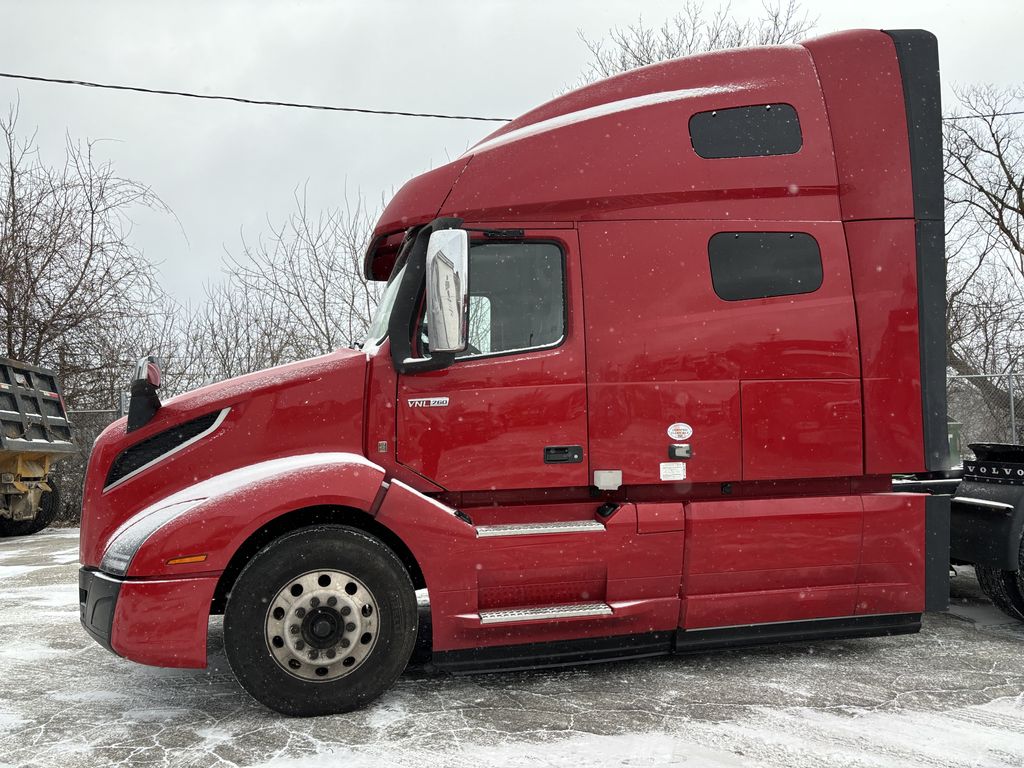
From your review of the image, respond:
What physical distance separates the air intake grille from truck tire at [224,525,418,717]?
2.54 feet

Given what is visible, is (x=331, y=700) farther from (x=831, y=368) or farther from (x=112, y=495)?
(x=831, y=368)

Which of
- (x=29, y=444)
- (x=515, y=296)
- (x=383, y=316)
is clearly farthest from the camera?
(x=29, y=444)

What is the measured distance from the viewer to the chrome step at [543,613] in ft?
14.7

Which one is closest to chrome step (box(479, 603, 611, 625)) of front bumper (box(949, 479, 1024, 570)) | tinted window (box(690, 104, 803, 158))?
front bumper (box(949, 479, 1024, 570))

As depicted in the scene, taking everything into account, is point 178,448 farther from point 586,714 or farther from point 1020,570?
point 1020,570

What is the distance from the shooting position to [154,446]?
14.8 feet

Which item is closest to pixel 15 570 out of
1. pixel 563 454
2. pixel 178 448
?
pixel 178 448

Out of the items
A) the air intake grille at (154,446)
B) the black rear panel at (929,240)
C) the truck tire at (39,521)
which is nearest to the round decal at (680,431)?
the black rear panel at (929,240)

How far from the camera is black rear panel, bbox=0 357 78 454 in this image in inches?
469

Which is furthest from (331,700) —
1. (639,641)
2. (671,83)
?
(671,83)

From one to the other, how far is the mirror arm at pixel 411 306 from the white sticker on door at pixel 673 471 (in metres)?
1.32

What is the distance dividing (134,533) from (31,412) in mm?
9840

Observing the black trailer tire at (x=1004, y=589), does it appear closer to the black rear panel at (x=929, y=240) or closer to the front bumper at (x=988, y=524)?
the front bumper at (x=988, y=524)

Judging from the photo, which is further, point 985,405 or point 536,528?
point 985,405
